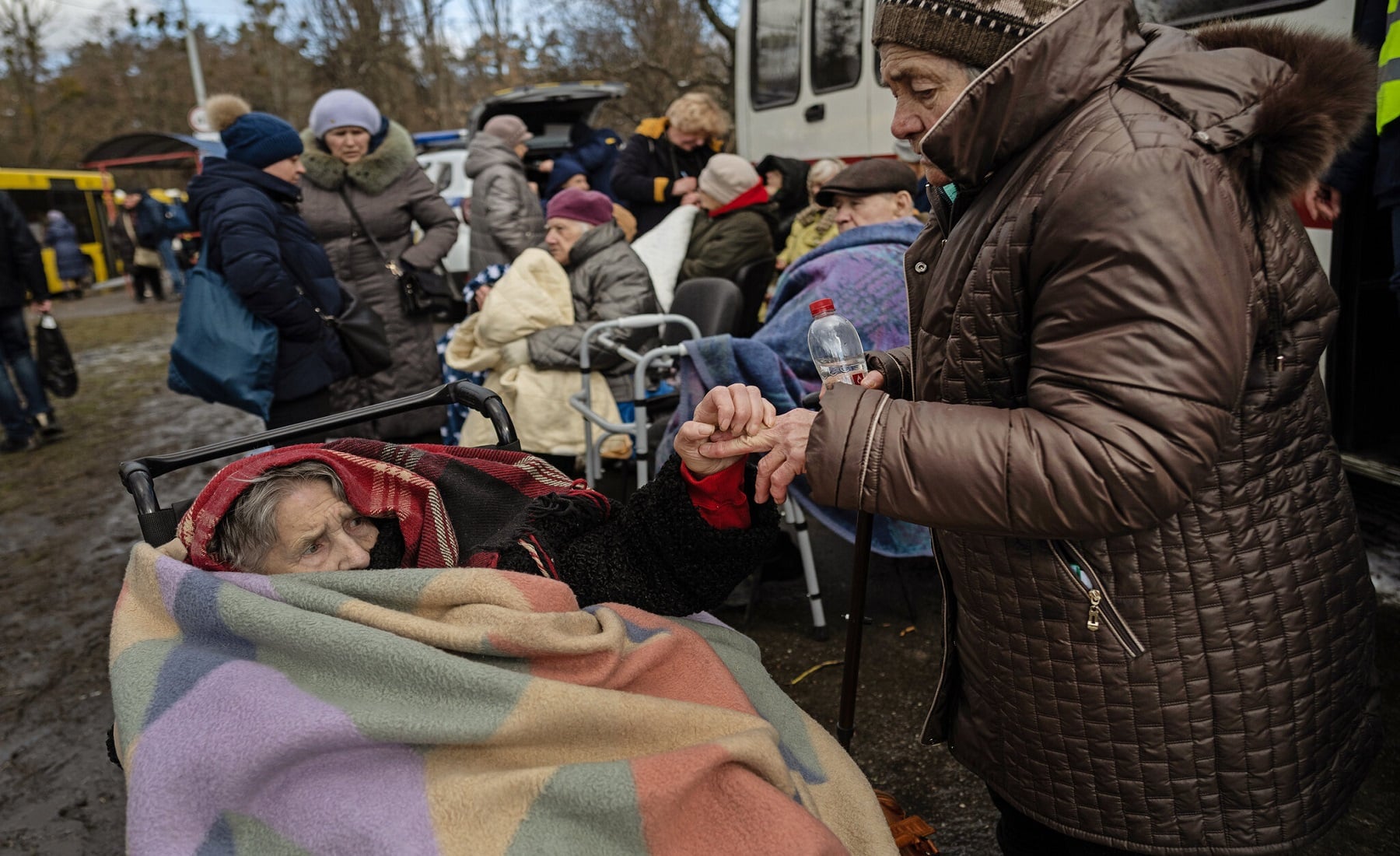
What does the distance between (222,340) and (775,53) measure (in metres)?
5.34

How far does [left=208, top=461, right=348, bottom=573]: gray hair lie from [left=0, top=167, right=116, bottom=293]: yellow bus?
21.3 m

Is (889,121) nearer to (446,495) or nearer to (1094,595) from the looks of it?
(446,495)

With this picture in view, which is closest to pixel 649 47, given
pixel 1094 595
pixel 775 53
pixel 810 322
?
pixel 775 53

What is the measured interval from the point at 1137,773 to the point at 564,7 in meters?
19.4

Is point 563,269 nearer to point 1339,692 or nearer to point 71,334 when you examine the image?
point 1339,692

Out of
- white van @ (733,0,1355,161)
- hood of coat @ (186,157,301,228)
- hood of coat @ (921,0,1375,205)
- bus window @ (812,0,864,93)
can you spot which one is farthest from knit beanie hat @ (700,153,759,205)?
hood of coat @ (921,0,1375,205)

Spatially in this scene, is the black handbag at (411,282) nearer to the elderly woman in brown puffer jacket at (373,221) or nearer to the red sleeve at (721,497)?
the elderly woman in brown puffer jacket at (373,221)

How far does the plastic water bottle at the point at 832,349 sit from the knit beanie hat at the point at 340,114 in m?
3.24

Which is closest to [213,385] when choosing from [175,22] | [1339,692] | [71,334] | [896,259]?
[896,259]

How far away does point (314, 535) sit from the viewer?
6.02 ft

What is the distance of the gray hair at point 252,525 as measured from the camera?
179 centimetres

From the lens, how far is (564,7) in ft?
60.2

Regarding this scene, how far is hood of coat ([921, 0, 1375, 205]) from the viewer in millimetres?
1204

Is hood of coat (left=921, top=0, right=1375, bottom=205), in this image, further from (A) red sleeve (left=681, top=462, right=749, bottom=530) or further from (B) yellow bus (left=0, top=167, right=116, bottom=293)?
(B) yellow bus (left=0, top=167, right=116, bottom=293)
